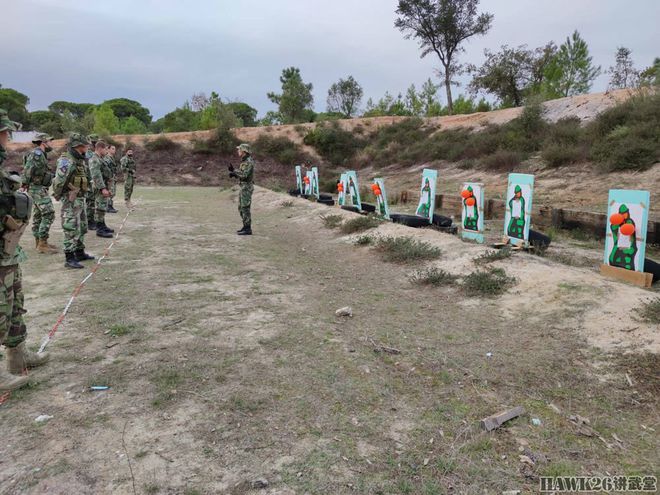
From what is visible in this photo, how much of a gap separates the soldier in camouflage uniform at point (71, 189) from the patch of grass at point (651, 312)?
6.97 m

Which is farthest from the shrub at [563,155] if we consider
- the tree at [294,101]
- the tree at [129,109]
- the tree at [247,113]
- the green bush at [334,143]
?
the tree at [129,109]

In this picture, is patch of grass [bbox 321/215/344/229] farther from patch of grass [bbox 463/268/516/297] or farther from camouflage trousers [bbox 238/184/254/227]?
patch of grass [bbox 463/268/516/297]

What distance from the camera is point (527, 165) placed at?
16234 millimetres

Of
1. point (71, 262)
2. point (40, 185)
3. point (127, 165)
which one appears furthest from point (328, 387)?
point (127, 165)

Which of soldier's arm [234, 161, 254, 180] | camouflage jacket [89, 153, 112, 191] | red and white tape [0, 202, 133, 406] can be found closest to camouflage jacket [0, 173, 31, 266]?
red and white tape [0, 202, 133, 406]

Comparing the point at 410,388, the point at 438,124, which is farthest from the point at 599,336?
the point at 438,124

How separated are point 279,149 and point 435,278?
29.0 meters

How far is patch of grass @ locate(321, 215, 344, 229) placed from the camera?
10023 mm

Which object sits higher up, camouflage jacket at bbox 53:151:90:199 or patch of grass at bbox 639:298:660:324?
camouflage jacket at bbox 53:151:90:199

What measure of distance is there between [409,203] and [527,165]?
5.33 meters

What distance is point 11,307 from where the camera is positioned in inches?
118

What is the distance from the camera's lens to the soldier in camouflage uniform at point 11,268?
9.61ft

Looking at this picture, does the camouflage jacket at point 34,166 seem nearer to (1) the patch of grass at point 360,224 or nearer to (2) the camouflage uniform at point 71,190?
(2) the camouflage uniform at point 71,190

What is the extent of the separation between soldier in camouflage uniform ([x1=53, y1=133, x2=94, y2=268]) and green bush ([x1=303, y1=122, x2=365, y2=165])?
86.9ft
